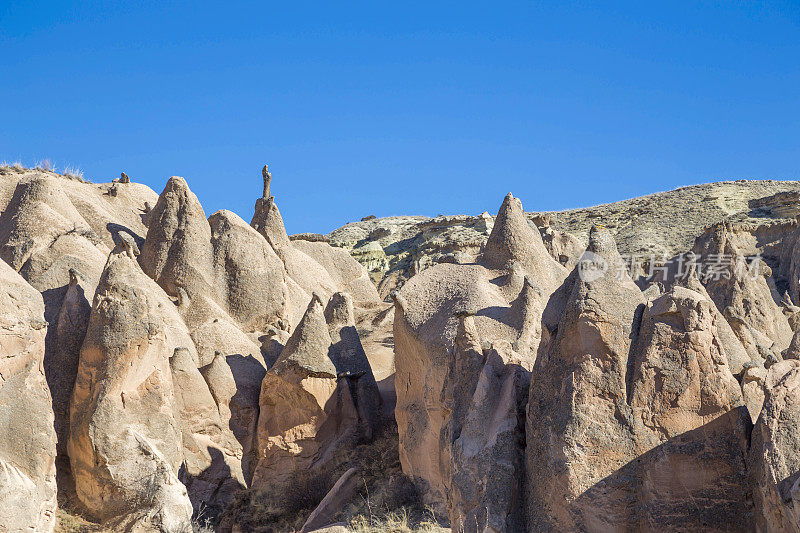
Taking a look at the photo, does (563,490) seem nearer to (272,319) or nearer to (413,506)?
(413,506)

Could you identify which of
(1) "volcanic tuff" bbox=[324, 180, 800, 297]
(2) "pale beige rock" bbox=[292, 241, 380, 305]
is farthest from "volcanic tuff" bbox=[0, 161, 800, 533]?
(1) "volcanic tuff" bbox=[324, 180, 800, 297]

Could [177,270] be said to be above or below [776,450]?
above

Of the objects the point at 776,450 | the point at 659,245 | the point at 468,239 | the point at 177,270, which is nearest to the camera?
the point at 776,450

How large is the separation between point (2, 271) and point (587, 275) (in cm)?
903

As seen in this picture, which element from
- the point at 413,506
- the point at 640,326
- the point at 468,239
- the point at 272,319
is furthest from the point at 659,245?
the point at 640,326

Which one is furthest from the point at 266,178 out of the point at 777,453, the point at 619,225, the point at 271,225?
the point at 619,225

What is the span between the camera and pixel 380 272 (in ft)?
130

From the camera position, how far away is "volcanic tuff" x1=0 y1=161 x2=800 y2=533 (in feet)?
28.9

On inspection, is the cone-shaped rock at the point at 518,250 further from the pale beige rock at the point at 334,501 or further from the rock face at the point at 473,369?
Answer: the pale beige rock at the point at 334,501

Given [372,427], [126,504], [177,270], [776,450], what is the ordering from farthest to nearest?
[177,270]
[372,427]
[126,504]
[776,450]

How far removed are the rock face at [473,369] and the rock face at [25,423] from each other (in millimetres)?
5402

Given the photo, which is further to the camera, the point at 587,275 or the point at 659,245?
the point at 659,245

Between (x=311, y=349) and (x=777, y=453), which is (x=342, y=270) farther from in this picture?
(x=777, y=453)

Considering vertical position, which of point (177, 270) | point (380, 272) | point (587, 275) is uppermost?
point (380, 272)
